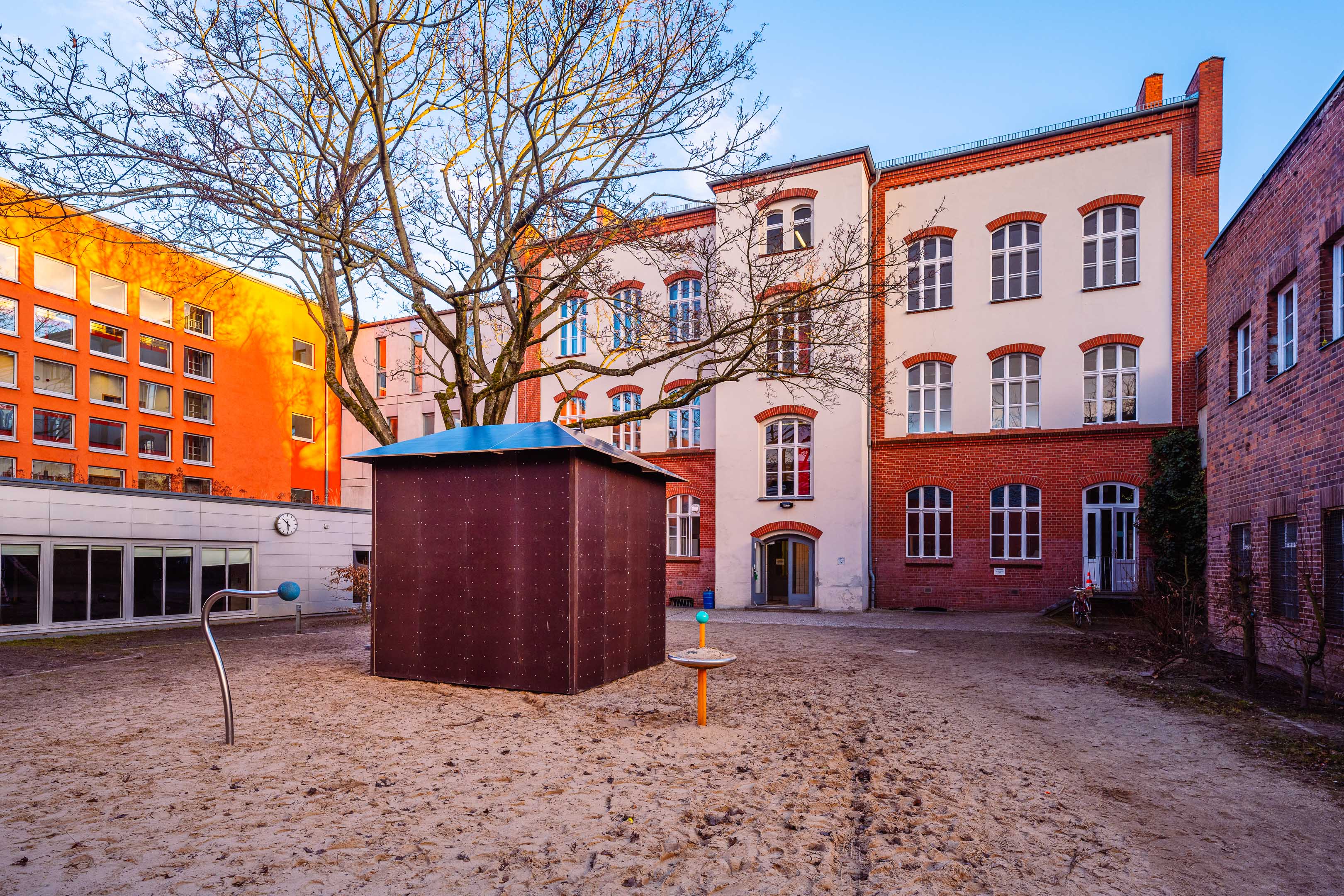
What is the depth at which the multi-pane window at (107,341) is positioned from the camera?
27.9m

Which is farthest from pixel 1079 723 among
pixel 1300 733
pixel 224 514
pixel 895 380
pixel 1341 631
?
pixel 224 514

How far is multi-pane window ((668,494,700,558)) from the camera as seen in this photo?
78.7 ft

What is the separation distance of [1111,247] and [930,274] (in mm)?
4376

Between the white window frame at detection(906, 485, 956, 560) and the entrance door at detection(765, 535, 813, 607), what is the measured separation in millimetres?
2941

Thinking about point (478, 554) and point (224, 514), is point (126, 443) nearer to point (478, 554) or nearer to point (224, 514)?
point (224, 514)

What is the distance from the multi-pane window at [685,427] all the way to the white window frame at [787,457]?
2545mm

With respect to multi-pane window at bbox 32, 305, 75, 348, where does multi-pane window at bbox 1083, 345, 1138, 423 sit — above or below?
below

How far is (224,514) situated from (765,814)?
19.0 meters

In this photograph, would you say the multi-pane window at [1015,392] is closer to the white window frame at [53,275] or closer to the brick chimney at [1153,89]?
the brick chimney at [1153,89]

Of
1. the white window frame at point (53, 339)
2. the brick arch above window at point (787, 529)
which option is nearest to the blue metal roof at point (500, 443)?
the brick arch above window at point (787, 529)

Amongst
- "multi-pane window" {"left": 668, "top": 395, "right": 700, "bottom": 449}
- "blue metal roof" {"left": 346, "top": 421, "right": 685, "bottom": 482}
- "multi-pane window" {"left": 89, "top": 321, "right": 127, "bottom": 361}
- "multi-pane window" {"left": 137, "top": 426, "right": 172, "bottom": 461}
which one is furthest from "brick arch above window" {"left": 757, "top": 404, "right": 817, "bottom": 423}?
"multi-pane window" {"left": 89, "top": 321, "right": 127, "bottom": 361}

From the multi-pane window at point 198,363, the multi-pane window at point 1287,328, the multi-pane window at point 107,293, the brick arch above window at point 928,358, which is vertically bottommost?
the multi-pane window at point 1287,328

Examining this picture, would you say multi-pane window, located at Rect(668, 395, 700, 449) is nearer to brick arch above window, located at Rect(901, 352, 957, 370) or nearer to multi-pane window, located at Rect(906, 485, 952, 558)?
brick arch above window, located at Rect(901, 352, 957, 370)

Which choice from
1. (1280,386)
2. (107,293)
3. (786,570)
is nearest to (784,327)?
(1280,386)
